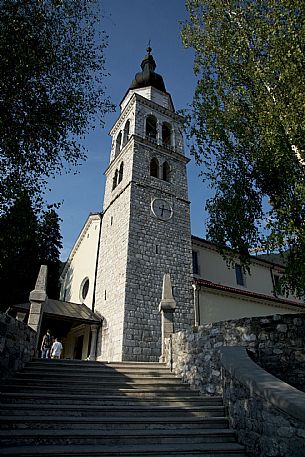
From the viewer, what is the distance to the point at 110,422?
203 inches

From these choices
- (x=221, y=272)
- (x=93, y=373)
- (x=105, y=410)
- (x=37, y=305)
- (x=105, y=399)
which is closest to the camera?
(x=105, y=410)

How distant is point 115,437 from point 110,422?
1.53 ft

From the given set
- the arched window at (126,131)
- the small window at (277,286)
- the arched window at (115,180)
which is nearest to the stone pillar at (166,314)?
the small window at (277,286)

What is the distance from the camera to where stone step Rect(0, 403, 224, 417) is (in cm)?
531

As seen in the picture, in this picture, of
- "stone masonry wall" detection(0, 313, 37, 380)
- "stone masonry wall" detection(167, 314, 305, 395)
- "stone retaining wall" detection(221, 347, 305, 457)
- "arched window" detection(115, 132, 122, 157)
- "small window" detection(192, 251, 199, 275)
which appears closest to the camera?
"stone retaining wall" detection(221, 347, 305, 457)

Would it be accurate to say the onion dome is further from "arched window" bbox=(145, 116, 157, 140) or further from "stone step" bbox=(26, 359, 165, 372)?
"stone step" bbox=(26, 359, 165, 372)

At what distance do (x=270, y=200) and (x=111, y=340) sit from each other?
9.11 metres

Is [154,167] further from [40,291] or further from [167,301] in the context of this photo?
[40,291]

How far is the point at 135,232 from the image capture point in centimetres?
1536

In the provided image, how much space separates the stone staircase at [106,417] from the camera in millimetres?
4465

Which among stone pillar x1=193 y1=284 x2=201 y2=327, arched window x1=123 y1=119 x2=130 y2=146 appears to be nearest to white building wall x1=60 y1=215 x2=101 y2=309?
arched window x1=123 y1=119 x2=130 y2=146

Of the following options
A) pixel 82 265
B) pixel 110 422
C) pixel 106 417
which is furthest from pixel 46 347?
pixel 82 265

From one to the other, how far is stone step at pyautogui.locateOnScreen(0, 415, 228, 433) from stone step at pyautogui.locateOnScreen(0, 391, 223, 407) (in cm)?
70

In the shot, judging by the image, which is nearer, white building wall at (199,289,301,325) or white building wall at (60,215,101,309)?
white building wall at (199,289,301,325)
